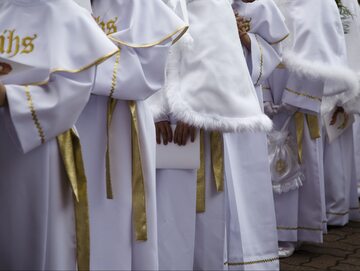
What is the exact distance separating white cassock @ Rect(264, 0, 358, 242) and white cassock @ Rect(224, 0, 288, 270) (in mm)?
669

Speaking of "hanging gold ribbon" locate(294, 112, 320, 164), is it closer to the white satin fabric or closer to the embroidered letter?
the white satin fabric

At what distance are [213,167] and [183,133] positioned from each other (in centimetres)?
42

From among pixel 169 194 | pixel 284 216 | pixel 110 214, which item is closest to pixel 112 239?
pixel 110 214

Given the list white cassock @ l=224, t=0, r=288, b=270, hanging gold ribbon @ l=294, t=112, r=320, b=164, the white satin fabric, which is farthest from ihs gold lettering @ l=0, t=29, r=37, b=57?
hanging gold ribbon @ l=294, t=112, r=320, b=164

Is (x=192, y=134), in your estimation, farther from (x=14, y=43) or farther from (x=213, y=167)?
(x=14, y=43)

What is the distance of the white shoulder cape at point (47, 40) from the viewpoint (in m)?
2.78

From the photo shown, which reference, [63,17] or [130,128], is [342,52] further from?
[63,17]

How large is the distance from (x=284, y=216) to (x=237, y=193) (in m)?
1.23

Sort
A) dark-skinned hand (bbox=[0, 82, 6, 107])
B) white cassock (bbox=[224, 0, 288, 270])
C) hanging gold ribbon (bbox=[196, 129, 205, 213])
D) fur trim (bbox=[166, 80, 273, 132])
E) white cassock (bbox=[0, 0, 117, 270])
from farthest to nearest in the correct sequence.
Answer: white cassock (bbox=[224, 0, 288, 270]), hanging gold ribbon (bbox=[196, 129, 205, 213]), fur trim (bbox=[166, 80, 273, 132]), white cassock (bbox=[0, 0, 117, 270]), dark-skinned hand (bbox=[0, 82, 6, 107])

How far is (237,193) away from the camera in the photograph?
4.75m

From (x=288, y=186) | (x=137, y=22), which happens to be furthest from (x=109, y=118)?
(x=288, y=186)

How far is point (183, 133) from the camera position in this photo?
13.1 ft

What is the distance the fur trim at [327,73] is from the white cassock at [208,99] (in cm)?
138

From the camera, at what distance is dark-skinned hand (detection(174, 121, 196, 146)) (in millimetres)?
3979
